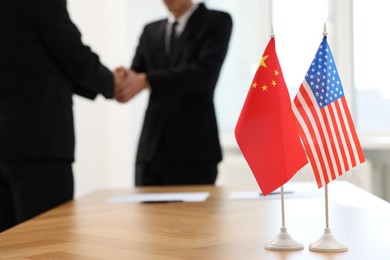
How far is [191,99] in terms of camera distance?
122 inches

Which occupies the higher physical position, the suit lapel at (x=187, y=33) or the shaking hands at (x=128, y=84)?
the suit lapel at (x=187, y=33)

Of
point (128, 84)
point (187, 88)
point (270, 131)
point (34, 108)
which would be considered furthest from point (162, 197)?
point (270, 131)

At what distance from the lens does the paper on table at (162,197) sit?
233 centimetres

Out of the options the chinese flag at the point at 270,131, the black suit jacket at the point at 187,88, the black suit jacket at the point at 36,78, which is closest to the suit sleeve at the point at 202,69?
the black suit jacket at the point at 187,88

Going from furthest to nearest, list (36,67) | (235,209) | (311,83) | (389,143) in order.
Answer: (389,143) < (36,67) < (235,209) < (311,83)

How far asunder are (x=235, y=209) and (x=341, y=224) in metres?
0.43

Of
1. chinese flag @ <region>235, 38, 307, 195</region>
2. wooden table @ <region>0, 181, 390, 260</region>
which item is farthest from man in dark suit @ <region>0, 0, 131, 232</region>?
chinese flag @ <region>235, 38, 307, 195</region>

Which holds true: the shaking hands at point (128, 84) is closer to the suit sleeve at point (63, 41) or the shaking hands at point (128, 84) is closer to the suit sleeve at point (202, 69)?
the suit sleeve at point (202, 69)

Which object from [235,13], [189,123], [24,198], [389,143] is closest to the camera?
[24,198]

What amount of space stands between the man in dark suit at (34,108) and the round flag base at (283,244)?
111cm

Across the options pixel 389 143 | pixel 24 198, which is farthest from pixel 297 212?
pixel 389 143

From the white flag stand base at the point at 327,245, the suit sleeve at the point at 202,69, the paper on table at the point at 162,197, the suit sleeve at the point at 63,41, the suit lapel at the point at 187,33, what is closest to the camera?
the white flag stand base at the point at 327,245

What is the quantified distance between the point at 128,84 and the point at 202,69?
33 centimetres

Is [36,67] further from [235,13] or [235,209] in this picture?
[235,13]
